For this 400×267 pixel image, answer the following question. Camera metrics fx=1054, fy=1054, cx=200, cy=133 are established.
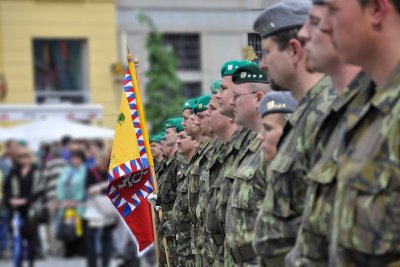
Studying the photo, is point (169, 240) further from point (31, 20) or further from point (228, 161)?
point (31, 20)

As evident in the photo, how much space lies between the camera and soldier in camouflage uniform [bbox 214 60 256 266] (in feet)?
18.5

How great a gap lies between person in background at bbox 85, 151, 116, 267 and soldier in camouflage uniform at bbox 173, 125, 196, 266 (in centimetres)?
656

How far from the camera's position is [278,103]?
4.54 m

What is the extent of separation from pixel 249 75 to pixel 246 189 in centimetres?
86

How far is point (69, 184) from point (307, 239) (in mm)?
12504

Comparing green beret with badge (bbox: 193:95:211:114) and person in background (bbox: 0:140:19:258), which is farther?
person in background (bbox: 0:140:19:258)

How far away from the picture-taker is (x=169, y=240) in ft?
30.3

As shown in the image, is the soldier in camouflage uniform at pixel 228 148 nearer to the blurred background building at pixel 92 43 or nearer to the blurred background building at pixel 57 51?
the blurred background building at pixel 57 51

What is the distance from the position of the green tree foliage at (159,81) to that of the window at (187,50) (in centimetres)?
176

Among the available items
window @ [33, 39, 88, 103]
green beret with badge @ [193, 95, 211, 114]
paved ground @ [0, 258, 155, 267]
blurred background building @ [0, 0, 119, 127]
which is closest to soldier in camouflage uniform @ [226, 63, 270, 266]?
green beret with badge @ [193, 95, 211, 114]

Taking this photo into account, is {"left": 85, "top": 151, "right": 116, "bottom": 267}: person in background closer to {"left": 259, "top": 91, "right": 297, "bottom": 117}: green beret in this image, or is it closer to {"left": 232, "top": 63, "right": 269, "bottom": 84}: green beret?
{"left": 232, "top": 63, "right": 269, "bottom": 84}: green beret

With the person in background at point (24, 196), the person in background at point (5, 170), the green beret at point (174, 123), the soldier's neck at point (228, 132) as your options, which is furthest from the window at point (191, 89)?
the soldier's neck at point (228, 132)

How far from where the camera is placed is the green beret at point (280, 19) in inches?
166

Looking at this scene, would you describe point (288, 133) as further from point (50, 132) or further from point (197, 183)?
point (50, 132)
